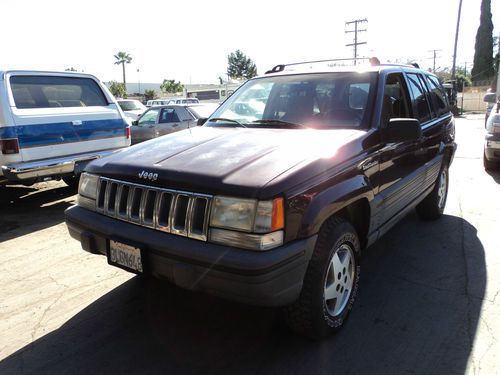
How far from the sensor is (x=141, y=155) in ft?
9.81

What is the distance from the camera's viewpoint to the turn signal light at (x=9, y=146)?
5375mm

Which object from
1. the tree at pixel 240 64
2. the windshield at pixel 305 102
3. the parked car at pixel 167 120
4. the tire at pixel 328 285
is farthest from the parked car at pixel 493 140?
the tree at pixel 240 64

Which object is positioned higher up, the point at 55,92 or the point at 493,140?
the point at 55,92

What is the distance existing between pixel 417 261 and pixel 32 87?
5630mm

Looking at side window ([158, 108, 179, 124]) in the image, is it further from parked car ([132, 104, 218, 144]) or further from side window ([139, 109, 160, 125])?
side window ([139, 109, 160, 125])

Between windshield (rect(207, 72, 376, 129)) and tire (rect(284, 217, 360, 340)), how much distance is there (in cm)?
100

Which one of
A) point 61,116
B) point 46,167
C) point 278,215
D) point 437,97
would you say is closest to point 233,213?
point 278,215

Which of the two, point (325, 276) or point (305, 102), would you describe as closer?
point (325, 276)

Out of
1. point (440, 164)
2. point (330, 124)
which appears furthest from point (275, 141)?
point (440, 164)

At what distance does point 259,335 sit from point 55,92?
5.26 m

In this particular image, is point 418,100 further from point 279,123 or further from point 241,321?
point 241,321

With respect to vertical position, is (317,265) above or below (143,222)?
below

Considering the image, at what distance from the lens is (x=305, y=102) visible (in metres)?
3.66

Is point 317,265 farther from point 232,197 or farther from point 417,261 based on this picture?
point 417,261
